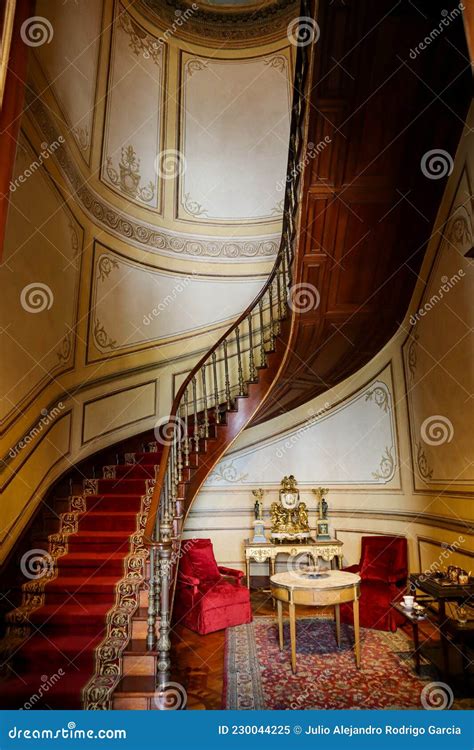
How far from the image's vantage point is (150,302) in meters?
6.00

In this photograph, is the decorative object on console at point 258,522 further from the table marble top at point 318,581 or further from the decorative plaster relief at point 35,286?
the decorative plaster relief at point 35,286

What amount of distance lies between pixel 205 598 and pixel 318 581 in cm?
114

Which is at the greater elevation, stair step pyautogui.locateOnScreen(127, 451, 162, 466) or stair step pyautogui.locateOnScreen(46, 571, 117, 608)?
stair step pyautogui.locateOnScreen(127, 451, 162, 466)

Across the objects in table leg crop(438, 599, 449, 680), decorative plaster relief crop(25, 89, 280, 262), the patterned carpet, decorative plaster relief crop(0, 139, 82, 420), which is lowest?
the patterned carpet

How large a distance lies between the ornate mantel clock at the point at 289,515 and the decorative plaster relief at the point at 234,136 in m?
3.70

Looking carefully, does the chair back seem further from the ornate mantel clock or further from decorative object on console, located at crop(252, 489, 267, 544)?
decorative object on console, located at crop(252, 489, 267, 544)

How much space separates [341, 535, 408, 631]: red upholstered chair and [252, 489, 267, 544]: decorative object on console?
1081 mm

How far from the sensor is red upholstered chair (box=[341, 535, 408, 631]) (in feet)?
13.7

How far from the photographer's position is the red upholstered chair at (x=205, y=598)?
417 centimetres

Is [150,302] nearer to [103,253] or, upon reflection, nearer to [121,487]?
[103,253]

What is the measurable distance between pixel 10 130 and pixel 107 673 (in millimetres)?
2887

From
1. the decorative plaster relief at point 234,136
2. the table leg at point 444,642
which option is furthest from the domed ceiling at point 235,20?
the table leg at point 444,642

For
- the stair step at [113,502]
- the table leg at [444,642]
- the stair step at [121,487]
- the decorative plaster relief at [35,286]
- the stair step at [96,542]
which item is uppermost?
the decorative plaster relief at [35,286]

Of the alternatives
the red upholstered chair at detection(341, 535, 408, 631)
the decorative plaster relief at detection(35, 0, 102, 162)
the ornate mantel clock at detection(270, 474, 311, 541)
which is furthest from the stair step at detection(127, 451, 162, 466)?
the decorative plaster relief at detection(35, 0, 102, 162)
